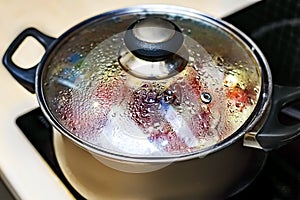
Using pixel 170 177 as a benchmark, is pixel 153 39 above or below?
above

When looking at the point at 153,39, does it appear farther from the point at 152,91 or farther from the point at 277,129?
the point at 277,129

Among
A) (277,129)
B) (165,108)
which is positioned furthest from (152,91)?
(277,129)

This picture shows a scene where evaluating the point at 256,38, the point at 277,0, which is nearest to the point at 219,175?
the point at 256,38

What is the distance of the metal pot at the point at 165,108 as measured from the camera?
0.69 meters

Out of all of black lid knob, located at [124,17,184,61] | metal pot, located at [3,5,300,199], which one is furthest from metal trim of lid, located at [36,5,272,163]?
black lid knob, located at [124,17,184,61]

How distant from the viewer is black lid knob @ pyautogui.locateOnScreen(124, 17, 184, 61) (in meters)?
0.71

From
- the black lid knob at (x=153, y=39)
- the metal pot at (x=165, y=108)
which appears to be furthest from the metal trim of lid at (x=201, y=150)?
the black lid knob at (x=153, y=39)

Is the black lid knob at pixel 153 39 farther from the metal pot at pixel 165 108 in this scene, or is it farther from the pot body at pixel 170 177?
the pot body at pixel 170 177

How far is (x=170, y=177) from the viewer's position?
0.69 meters

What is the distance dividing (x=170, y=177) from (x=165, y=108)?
86 millimetres

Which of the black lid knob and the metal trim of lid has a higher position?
the black lid knob

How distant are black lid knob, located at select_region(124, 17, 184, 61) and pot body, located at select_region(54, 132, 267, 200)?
132 mm

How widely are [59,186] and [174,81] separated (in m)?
0.20

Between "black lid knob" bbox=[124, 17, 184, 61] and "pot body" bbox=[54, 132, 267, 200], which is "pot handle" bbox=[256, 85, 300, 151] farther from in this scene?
"black lid knob" bbox=[124, 17, 184, 61]
